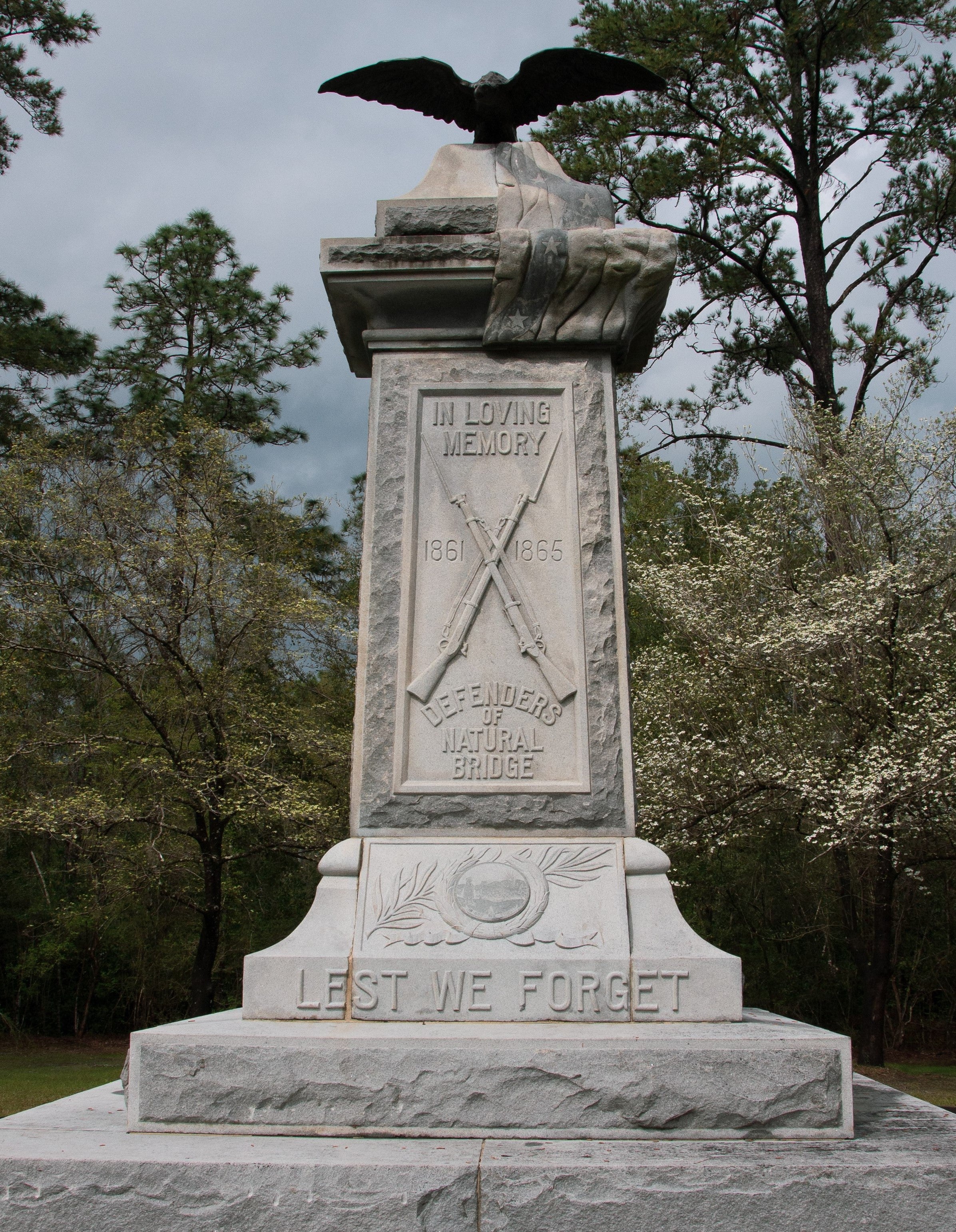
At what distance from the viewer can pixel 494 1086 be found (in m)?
3.16

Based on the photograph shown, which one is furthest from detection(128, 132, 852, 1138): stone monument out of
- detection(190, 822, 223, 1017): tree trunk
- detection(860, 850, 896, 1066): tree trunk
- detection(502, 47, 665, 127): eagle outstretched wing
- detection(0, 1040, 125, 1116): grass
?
detection(190, 822, 223, 1017): tree trunk

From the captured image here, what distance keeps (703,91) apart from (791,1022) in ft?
52.5

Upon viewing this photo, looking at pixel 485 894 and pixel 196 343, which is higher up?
pixel 196 343

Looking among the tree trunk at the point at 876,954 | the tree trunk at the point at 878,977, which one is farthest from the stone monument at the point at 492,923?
the tree trunk at the point at 878,977

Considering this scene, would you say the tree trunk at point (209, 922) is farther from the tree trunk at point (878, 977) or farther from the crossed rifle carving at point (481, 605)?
the crossed rifle carving at point (481, 605)

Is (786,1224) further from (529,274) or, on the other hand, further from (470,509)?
(529,274)

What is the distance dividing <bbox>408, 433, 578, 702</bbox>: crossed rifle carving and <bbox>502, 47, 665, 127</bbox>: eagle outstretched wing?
195cm

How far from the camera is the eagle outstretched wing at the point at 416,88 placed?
500cm

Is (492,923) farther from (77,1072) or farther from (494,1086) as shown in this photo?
(77,1072)

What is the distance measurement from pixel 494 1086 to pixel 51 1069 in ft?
45.5

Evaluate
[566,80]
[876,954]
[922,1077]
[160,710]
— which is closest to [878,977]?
[876,954]

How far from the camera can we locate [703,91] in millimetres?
16641

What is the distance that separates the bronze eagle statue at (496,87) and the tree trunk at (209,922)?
1101 cm

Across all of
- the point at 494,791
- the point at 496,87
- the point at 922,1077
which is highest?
the point at 496,87
